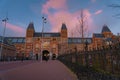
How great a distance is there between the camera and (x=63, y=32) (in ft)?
315

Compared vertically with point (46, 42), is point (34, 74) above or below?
below

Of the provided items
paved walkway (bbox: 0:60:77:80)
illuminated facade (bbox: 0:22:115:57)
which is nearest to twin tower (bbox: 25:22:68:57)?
illuminated facade (bbox: 0:22:115:57)

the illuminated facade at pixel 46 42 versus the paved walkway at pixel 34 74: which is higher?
the illuminated facade at pixel 46 42

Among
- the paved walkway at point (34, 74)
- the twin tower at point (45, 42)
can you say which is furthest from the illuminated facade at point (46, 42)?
the paved walkway at point (34, 74)

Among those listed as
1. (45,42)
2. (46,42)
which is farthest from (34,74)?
(45,42)

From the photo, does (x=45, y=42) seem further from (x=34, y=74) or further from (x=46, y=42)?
(x=34, y=74)

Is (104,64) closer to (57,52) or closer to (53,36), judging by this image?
(57,52)

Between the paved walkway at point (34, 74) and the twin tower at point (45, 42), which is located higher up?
the twin tower at point (45, 42)

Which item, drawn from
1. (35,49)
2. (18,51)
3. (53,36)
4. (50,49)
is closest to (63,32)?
(53,36)

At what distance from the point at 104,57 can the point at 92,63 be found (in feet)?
10.6

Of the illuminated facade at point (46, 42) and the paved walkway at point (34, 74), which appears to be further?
the illuminated facade at point (46, 42)

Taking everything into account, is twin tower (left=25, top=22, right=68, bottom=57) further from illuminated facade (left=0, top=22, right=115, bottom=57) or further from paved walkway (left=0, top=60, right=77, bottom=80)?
paved walkway (left=0, top=60, right=77, bottom=80)

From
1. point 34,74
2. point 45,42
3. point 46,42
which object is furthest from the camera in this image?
point 45,42

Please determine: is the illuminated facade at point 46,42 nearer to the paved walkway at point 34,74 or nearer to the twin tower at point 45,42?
the twin tower at point 45,42
